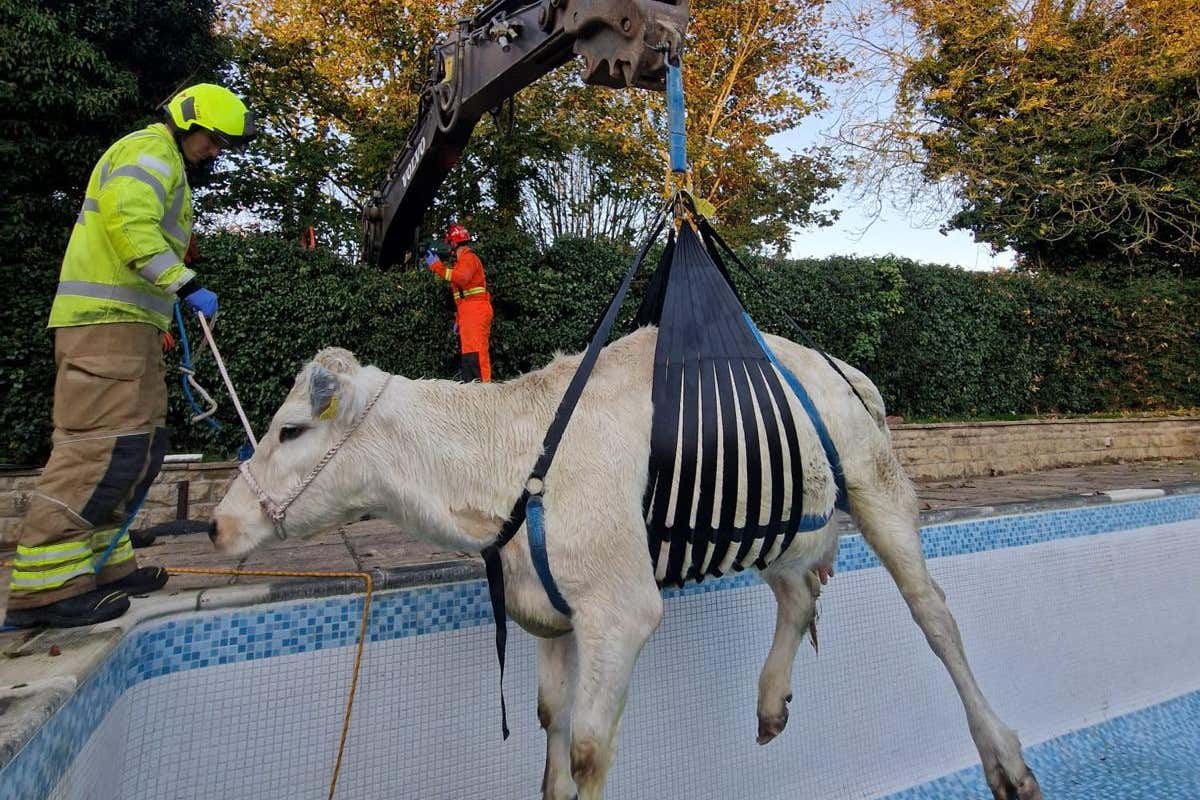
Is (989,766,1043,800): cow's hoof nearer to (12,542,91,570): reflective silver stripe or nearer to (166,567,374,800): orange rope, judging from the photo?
(166,567,374,800): orange rope

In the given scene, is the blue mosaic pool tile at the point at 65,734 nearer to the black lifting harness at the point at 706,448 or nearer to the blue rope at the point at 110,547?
the blue rope at the point at 110,547

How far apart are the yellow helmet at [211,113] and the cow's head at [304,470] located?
1.54 metres

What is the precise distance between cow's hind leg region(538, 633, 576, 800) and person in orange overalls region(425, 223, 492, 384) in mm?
5397

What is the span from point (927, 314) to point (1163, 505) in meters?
6.11

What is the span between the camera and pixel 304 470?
6.89 feet

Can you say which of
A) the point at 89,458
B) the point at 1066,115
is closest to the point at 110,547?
the point at 89,458

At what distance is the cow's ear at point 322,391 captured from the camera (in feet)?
6.63

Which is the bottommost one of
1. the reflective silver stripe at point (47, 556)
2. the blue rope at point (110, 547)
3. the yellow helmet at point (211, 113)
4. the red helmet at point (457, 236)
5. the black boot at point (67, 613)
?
the black boot at point (67, 613)

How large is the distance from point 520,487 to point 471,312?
577 centimetres

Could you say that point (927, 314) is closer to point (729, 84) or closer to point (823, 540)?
point (729, 84)

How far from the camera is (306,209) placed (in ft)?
48.1

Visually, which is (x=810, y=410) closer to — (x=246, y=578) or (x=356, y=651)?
(x=356, y=651)

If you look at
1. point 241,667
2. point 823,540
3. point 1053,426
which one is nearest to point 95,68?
point 241,667

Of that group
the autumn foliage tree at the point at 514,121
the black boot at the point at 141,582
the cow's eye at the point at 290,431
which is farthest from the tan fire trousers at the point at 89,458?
the autumn foliage tree at the point at 514,121
